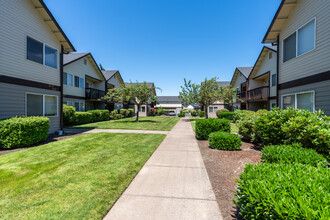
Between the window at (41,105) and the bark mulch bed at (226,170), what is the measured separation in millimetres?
10111

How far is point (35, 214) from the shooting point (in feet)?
8.50

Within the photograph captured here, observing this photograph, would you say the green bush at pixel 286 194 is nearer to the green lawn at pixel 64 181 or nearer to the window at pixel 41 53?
the green lawn at pixel 64 181

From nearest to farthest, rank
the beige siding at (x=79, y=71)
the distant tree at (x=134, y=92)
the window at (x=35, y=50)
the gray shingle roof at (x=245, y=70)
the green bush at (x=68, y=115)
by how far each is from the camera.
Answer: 1. the window at (x=35, y=50)
2. the green bush at (x=68, y=115)
3. the beige siding at (x=79, y=71)
4. the distant tree at (x=134, y=92)
5. the gray shingle roof at (x=245, y=70)

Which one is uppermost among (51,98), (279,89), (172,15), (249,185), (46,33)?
(172,15)

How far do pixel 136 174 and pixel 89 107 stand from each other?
20.8m

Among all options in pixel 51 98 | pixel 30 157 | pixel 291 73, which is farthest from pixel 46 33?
pixel 291 73

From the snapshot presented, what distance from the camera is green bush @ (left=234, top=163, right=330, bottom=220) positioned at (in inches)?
59.7

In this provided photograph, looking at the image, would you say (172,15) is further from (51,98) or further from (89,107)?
(89,107)

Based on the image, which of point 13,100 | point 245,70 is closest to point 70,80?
point 13,100

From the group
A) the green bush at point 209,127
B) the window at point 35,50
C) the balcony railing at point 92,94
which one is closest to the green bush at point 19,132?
the window at point 35,50

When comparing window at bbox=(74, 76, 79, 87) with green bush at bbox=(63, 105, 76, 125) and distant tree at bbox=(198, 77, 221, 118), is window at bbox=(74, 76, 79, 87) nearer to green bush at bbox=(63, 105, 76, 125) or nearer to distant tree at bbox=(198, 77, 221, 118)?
green bush at bbox=(63, 105, 76, 125)

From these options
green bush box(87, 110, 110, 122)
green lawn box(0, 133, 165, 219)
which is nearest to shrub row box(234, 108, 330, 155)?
green lawn box(0, 133, 165, 219)

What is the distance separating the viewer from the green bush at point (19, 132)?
21.6 ft

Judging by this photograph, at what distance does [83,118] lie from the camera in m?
16.4
